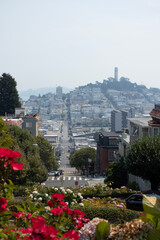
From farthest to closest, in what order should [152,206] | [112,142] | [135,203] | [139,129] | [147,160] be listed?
[112,142], [139,129], [147,160], [135,203], [152,206]

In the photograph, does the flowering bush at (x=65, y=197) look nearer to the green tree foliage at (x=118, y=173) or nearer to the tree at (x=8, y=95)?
the green tree foliage at (x=118, y=173)

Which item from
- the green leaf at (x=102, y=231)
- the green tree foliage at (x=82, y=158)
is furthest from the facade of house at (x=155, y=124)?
the green tree foliage at (x=82, y=158)

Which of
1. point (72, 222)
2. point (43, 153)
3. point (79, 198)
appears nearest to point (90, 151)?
point (43, 153)

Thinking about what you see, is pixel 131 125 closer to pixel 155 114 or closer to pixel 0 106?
pixel 155 114

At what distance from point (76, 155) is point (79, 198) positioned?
73.5 metres

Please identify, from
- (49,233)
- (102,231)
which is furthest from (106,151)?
(49,233)

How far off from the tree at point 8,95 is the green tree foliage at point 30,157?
26718mm

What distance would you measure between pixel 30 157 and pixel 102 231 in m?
33.8

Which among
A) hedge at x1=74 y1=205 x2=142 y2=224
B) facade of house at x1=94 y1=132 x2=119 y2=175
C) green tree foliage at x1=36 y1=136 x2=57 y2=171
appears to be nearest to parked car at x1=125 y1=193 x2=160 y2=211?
hedge at x1=74 y1=205 x2=142 y2=224

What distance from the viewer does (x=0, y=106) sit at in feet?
224

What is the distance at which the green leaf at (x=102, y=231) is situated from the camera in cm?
419

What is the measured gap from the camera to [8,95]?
67.9 m

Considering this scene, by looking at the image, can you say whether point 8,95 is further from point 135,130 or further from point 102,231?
point 102,231

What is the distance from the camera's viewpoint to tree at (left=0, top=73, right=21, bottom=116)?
222ft
